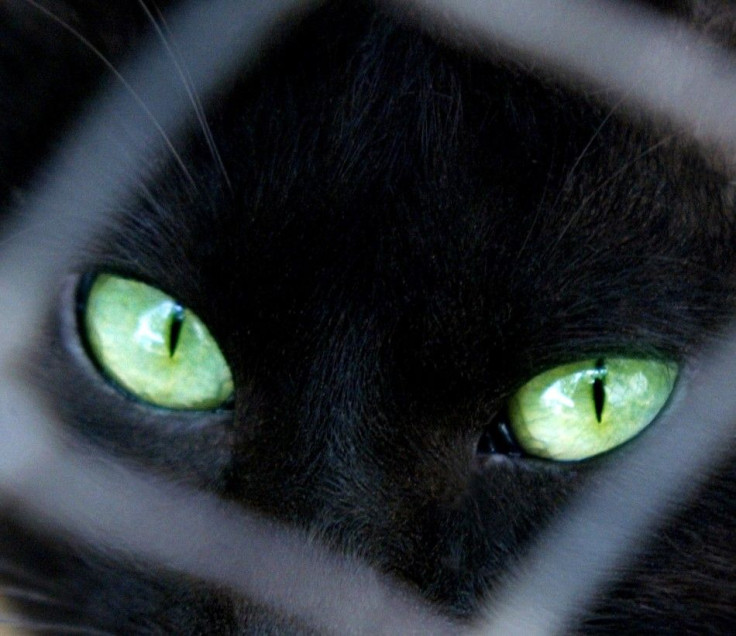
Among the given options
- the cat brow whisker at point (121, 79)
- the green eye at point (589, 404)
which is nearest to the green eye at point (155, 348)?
the cat brow whisker at point (121, 79)

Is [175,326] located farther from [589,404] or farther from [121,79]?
[589,404]

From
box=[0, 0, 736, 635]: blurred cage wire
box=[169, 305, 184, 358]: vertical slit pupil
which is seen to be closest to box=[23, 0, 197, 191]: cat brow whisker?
box=[0, 0, 736, 635]: blurred cage wire

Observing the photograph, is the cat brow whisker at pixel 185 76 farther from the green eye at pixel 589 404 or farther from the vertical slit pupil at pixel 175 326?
the green eye at pixel 589 404

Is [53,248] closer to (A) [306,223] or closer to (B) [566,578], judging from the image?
(A) [306,223]

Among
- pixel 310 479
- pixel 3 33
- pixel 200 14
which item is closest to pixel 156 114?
pixel 200 14

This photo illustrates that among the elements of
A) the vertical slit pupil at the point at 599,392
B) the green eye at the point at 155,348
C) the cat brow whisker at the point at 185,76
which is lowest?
the green eye at the point at 155,348
